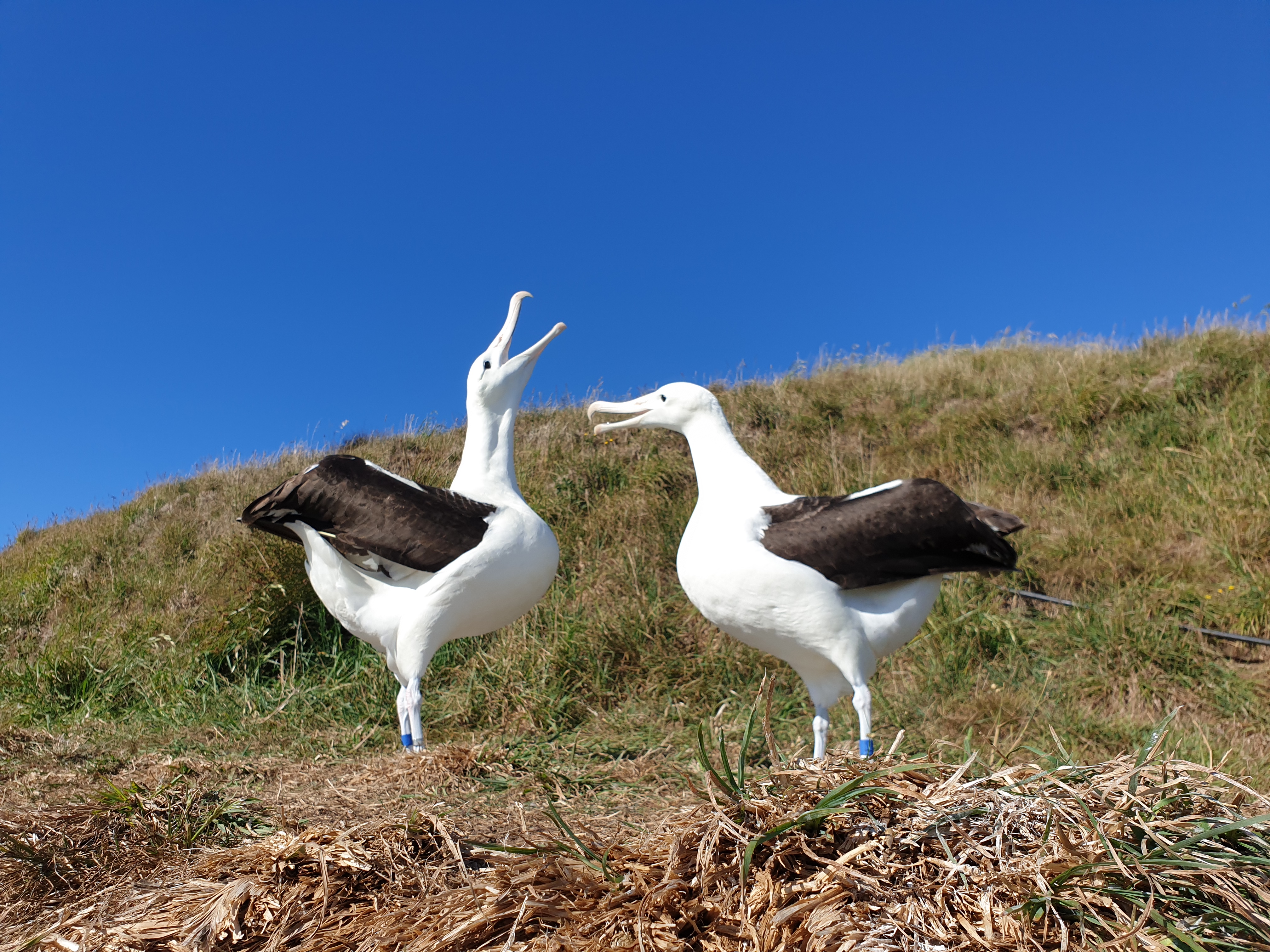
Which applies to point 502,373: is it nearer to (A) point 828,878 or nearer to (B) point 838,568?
(B) point 838,568

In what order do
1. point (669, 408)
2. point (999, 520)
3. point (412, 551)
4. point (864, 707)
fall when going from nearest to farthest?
point (864, 707), point (999, 520), point (412, 551), point (669, 408)

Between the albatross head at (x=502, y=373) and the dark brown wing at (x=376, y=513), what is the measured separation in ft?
2.29

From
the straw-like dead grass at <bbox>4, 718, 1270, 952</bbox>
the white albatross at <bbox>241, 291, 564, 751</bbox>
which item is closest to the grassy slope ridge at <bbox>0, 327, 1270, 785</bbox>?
the white albatross at <bbox>241, 291, 564, 751</bbox>

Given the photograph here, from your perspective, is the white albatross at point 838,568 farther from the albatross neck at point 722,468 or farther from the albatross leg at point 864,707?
the albatross neck at point 722,468

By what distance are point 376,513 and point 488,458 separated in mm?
821

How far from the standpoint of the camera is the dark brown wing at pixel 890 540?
12.7ft

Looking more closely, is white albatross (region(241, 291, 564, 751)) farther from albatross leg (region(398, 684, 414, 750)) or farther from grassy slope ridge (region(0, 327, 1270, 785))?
grassy slope ridge (region(0, 327, 1270, 785))

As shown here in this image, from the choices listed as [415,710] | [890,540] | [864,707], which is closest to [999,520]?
[890,540]

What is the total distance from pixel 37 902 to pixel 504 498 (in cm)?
276

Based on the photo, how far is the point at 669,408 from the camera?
4.65 m

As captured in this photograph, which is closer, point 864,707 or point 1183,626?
point 864,707

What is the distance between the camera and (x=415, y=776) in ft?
12.5

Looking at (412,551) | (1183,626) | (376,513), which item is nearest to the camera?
(412,551)

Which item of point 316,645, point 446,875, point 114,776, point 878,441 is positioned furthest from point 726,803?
point 878,441
